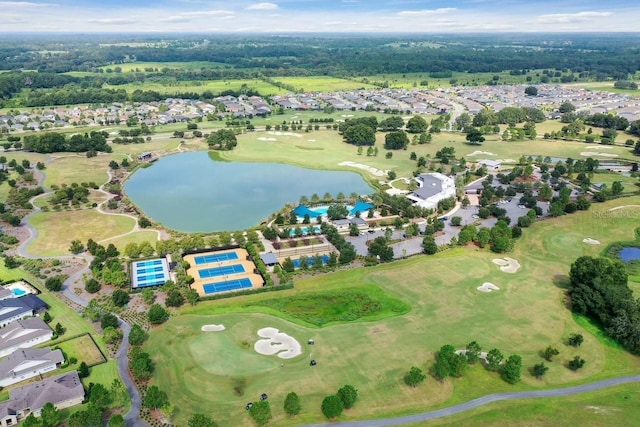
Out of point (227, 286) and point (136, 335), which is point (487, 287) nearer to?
point (227, 286)

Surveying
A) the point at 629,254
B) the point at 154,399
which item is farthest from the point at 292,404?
the point at 629,254

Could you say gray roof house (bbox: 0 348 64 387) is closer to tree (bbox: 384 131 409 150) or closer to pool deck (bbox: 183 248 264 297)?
pool deck (bbox: 183 248 264 297)

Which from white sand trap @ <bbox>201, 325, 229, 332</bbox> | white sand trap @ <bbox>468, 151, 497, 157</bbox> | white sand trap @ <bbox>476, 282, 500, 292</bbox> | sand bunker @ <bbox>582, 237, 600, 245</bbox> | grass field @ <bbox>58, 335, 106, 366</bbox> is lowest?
grass field @ <bbox>58, 335, 106, 366</bbox>

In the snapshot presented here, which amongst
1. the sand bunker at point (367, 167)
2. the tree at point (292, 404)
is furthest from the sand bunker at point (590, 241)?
the tree at point (292, 404)

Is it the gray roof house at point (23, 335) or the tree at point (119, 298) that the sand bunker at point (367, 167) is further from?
the gray roof house at point (23, 335)

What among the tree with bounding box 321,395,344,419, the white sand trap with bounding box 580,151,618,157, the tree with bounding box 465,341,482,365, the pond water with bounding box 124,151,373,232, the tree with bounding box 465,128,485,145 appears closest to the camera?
the tree with bounding box 321,395,344,419

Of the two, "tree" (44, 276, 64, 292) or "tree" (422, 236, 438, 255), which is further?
"tree" (422, 236, 438, 255)

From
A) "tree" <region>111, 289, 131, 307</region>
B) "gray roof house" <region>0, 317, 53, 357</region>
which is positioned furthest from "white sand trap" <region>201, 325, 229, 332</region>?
"gray roof house" <region>0, 317, 53, 357</region>
